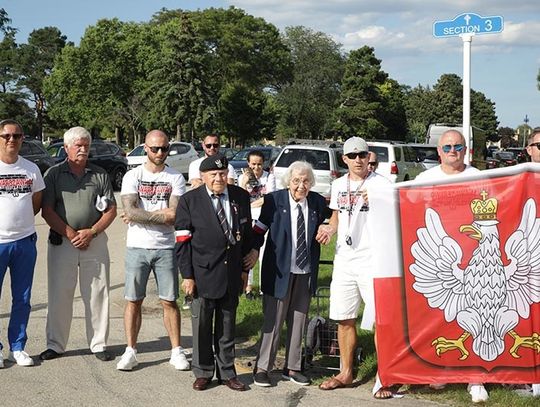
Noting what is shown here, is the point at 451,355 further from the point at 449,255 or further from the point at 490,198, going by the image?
the point at 490,198

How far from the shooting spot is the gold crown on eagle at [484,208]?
5.54 m

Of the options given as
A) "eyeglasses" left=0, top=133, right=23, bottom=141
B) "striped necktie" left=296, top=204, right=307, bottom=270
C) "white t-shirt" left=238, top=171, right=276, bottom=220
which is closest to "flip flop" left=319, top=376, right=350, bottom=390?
"striped necktie" left=296, top=204, right=307, bottom=270

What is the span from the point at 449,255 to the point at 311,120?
250 ft

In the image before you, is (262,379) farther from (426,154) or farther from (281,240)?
(426,154)

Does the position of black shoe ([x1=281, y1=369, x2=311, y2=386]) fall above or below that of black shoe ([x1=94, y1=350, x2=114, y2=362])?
below

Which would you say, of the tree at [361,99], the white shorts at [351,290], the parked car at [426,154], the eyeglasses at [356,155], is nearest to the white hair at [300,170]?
the eyeglasses at [356,155]

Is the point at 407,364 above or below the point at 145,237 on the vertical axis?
below

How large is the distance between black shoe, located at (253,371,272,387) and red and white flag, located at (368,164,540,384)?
3.13 ft

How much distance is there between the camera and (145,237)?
20.8 feet

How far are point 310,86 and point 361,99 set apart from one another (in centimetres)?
600

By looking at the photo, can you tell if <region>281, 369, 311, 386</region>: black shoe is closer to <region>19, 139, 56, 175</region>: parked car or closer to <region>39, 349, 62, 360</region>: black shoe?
<region>39, 349, 62, 360</region>: black shoe

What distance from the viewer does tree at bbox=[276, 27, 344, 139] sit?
266 ft

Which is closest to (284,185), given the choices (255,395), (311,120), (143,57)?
(255,395)

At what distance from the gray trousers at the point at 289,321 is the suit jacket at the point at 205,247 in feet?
1.32
